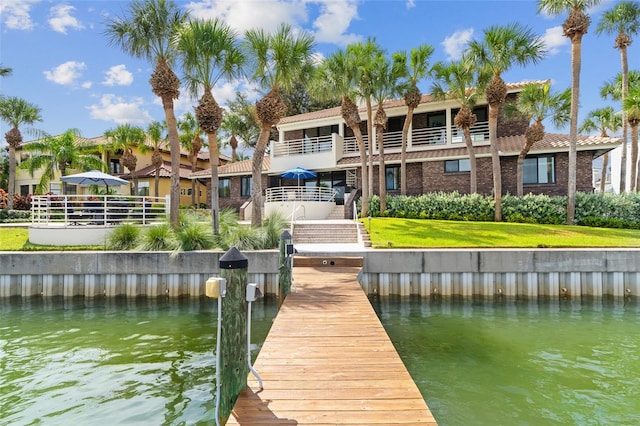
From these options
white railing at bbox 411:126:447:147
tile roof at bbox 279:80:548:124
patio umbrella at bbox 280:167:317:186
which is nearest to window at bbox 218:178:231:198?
tile roof at bbox 279:80:548:124

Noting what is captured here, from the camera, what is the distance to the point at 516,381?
21.4 feet

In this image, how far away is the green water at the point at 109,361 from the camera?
18.6ft

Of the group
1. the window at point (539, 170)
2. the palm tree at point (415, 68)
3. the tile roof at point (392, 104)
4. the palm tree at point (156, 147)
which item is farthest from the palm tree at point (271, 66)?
the palm tree at point (156, 147)

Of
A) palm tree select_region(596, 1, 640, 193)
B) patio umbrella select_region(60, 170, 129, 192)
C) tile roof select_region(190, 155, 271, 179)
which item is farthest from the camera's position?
tile roof select_region(190, 155, 271, 179)

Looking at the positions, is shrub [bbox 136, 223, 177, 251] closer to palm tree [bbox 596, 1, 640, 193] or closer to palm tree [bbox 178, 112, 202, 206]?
palm tree [bbox 178, 112, 202, 206]

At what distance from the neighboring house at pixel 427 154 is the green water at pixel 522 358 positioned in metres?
12.6

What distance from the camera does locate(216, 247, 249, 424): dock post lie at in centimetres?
407

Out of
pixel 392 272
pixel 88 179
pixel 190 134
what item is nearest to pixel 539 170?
pixel 392 272

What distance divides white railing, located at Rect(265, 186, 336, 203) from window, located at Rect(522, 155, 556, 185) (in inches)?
503

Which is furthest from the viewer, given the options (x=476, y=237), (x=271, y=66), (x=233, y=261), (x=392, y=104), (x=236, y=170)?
(x=236, y=170)

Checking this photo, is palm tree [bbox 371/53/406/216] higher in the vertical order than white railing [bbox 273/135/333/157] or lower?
higher

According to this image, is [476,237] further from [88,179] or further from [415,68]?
[88,179]

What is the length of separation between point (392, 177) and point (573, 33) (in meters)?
13.1

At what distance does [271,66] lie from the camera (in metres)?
17.2
